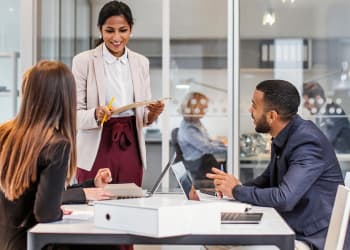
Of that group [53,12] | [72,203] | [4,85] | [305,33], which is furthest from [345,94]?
[72,203]

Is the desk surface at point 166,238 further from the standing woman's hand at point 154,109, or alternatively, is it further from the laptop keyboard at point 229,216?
the standing woman's hand at point 154,109

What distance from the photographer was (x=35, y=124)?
5.51ft


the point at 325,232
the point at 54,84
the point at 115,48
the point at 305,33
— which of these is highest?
the point at 305,33

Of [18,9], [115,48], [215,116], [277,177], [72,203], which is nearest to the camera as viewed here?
[72,203]

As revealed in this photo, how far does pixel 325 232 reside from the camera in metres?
2.03

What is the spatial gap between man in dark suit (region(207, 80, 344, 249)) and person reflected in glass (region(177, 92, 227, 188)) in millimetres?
2786

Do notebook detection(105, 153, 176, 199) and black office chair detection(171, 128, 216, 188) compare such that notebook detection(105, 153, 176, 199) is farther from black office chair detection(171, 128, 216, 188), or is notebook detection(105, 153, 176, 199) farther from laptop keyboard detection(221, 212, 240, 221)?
black office chair detection(171, 128, 216, 188)

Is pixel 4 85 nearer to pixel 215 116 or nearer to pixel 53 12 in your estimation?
pixel 53 12

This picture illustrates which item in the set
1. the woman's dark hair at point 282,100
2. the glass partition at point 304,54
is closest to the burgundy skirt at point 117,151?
the woman's dark hair at point 282,100

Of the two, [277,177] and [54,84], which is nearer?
[54,84]

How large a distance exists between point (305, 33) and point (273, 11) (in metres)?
0.38

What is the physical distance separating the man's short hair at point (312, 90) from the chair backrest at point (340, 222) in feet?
10.6

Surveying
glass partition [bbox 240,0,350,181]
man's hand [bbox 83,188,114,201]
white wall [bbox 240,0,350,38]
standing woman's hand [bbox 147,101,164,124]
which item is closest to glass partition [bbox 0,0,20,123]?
standing woman's hand [bbox 147,101,164,124]

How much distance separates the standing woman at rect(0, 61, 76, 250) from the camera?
1.59 m
